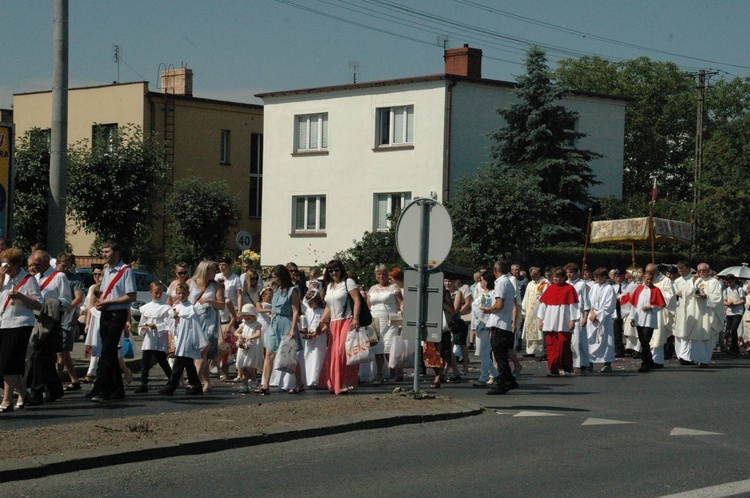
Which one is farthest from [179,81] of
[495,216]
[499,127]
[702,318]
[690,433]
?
[690,433]

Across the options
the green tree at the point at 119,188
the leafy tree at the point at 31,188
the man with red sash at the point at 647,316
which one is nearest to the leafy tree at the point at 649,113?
the green tree at the point at 119,188

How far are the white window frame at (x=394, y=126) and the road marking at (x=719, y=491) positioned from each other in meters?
30.7

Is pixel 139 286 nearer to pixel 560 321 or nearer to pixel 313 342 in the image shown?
pixel 560 321

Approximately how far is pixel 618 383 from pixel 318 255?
25555 mm

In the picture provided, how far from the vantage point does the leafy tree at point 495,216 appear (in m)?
32.5

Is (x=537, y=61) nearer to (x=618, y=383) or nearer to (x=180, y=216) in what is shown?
(x=180, y=216)

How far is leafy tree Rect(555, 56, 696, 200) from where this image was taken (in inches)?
2571

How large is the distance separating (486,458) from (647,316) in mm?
Result: 10587

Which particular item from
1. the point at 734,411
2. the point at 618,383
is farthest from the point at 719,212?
the point at 734,411

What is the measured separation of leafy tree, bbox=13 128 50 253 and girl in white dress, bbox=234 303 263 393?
58.7 feet

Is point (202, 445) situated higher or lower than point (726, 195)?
lower

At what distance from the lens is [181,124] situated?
48.0m

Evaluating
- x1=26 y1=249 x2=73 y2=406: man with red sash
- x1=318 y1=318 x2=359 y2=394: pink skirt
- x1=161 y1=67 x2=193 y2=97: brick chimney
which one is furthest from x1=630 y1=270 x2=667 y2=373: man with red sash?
x1=161 y1=67 x2=193 y2=97: brick chimney

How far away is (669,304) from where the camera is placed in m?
20.6
